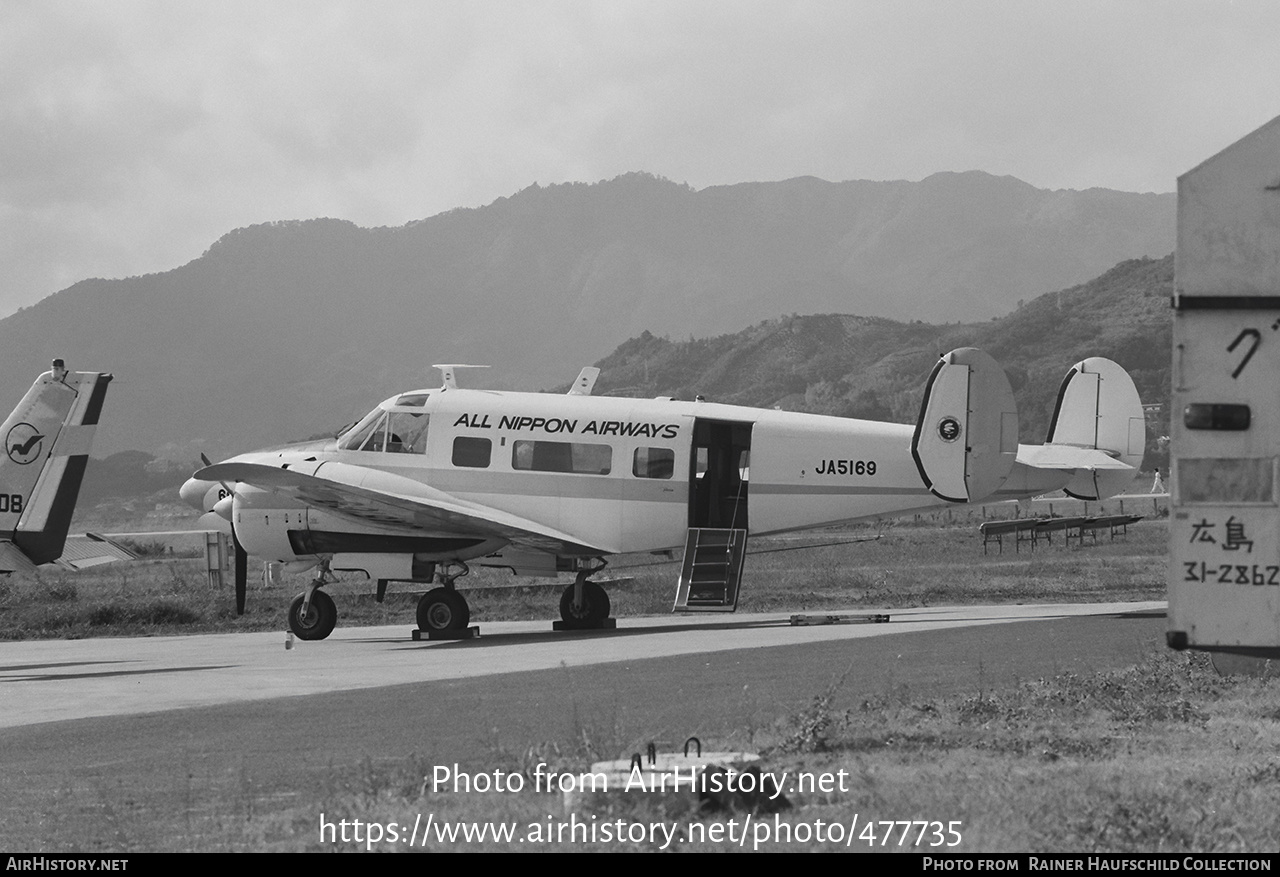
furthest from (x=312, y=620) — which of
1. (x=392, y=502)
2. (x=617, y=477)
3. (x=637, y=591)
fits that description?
(x=637, y=591)

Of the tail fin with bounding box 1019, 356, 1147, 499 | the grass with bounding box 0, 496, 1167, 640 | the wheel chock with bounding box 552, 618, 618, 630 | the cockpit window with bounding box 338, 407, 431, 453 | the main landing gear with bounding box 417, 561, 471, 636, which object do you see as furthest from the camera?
the grass with bounding box 0, 496, 1167, 640

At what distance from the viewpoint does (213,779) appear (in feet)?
36.4

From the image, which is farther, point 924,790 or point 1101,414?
point 1101,414

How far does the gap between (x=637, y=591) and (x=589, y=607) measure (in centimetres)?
927

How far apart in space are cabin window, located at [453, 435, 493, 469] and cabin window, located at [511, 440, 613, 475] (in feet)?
1.51

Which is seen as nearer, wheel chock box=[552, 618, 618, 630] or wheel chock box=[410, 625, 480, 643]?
wheel chock box=[410, 625, 480, 643]

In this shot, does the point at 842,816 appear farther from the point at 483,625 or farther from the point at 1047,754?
the point at 483,625

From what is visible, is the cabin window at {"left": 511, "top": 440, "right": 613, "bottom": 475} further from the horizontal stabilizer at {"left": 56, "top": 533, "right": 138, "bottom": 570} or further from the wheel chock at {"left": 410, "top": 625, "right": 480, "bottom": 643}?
the horizontal stabilizer at {"left": 56, "top": 533, "right": 138, "bottom": 570}

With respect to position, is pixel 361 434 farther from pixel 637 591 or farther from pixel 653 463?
pixel 637 591

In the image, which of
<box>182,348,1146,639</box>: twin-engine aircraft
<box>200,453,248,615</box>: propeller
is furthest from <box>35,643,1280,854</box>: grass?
<box>200,453,248,615</box>: propeller

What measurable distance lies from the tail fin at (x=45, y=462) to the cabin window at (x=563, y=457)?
22.4ft

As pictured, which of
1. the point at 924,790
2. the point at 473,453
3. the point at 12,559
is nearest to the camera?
the point at 924,790

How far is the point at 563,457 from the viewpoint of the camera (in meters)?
26.5

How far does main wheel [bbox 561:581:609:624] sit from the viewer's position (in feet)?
87.8
